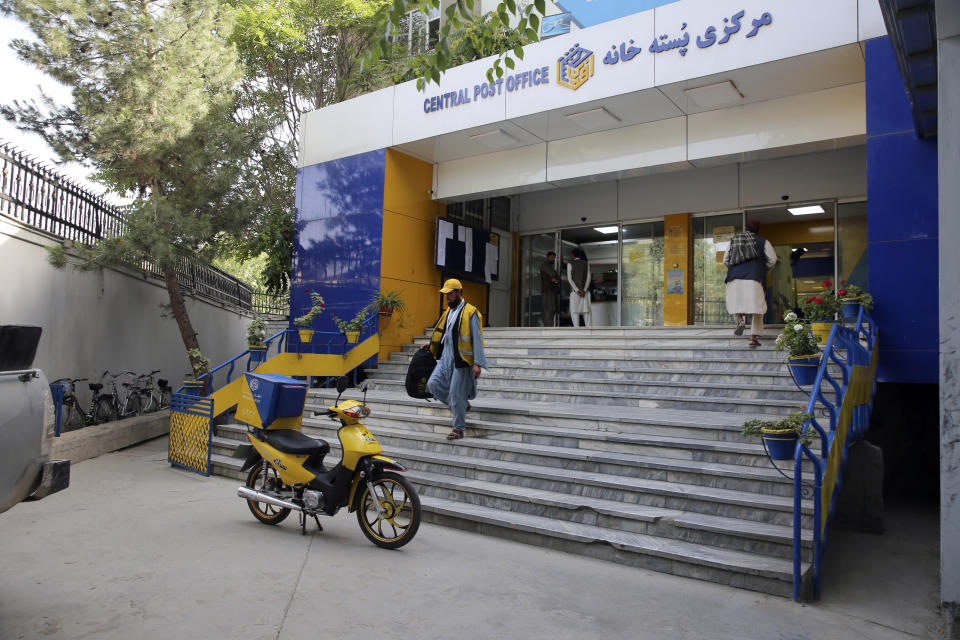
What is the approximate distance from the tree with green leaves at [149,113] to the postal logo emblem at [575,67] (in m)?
6.07

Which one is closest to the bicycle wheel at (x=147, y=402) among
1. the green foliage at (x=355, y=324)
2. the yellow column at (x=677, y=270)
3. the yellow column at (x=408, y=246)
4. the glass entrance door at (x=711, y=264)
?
the green foliage at (x=355, y=324)

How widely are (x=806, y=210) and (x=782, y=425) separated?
8.54 metres

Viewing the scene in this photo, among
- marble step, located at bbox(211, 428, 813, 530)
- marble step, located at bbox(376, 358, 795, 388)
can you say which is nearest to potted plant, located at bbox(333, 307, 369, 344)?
marble step, located at bbox(376, 358, 795, 388)

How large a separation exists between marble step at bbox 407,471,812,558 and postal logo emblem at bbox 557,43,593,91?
20.8 ft

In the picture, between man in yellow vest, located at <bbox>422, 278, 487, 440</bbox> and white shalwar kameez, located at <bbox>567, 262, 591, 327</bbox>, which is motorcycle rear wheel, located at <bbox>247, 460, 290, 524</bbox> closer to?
man in yellow vest, located at <bbox>422, 278, 487, 440</bbox>

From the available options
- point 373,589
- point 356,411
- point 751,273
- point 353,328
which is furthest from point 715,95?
point 373,589

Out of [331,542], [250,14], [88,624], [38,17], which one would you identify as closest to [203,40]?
[38,17]

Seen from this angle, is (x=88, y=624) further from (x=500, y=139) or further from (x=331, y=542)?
(x=500, y=139)

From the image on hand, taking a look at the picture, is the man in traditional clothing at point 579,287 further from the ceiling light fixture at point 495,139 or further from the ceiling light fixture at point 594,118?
the ceiling light fixture at point 594,118

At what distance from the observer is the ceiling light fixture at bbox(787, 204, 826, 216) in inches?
469

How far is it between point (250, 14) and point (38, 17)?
5.78 metres

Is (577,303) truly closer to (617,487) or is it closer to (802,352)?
(802,352)

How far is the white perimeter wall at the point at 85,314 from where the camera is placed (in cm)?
941

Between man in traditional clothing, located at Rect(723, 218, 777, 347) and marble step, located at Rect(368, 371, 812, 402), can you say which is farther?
man in traditional clothing, located at Rect(723, 218, 777, 347)
